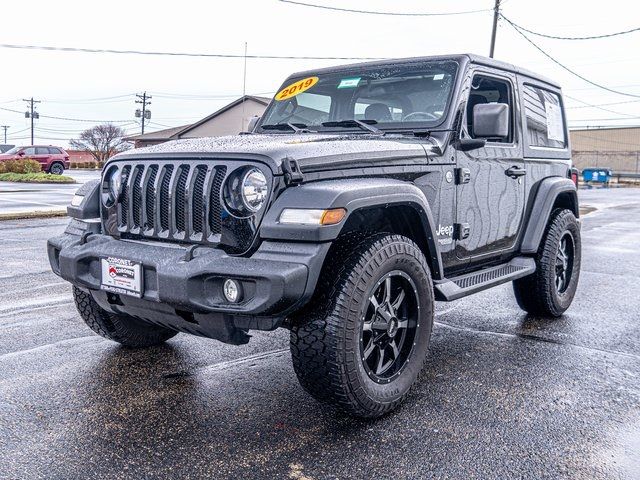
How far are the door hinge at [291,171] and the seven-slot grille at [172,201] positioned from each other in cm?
32

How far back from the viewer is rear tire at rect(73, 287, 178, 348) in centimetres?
383

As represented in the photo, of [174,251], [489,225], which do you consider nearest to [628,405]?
[489,225]

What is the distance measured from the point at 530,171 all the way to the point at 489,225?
Result: 79 centimetres

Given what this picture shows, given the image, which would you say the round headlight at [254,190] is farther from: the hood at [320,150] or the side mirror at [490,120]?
the side mirror at [490,120]

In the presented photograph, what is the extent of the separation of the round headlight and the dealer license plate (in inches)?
24.0

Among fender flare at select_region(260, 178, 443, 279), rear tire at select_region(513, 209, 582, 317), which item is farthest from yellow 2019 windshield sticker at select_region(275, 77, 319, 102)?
rear tire at select_region(513, 209, 582, 317)

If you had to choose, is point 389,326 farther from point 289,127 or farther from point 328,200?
point 289,127

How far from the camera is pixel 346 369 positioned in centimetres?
286

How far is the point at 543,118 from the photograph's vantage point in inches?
204

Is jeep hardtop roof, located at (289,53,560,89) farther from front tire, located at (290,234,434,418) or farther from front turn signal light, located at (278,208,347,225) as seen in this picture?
front turn signal light, located at (278,208,347,225)

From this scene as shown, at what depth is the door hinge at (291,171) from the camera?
2854mm

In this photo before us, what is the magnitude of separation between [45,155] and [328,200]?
33.3m

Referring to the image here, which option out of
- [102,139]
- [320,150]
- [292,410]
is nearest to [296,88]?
[320,150]

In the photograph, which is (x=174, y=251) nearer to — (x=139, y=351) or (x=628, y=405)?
(x=139, y=351)
